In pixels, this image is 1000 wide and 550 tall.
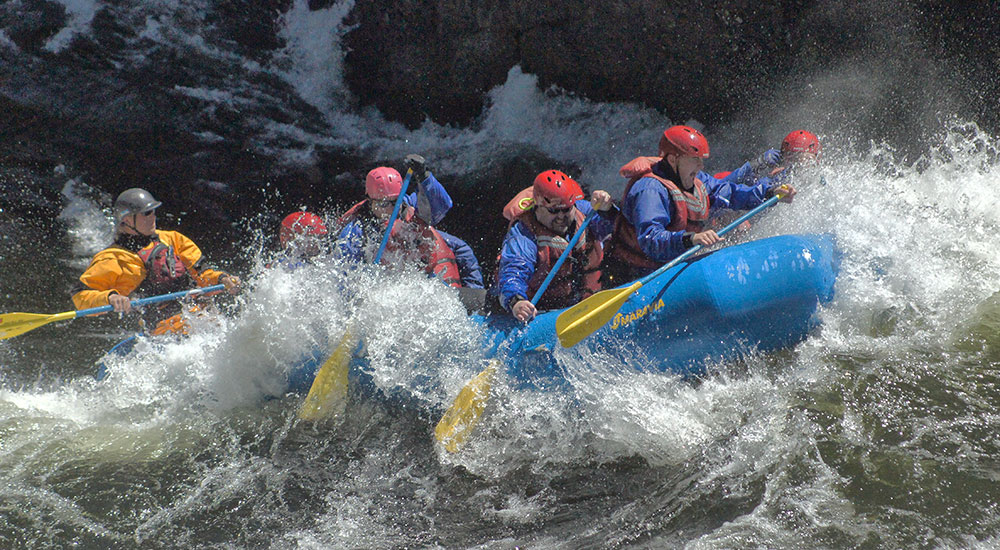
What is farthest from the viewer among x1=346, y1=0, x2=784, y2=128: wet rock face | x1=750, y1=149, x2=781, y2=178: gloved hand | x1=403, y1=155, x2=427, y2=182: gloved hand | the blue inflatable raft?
x1=346, y1=0, x2=784, y2=128: wet rock face

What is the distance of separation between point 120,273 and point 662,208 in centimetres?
365

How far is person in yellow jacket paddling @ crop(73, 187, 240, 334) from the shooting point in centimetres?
493

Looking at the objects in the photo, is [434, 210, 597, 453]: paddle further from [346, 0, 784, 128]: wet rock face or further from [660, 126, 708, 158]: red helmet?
[346, 0, 784, 128]: wet rock face

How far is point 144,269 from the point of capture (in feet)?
16.9

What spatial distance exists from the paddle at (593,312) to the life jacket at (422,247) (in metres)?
1.50

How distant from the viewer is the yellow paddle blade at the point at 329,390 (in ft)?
14.8

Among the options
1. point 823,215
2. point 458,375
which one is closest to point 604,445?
point 458,375

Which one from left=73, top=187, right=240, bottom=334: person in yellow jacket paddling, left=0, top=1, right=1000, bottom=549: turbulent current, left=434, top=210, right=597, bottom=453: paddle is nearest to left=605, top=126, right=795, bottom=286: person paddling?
left=0, top=1, right=1000, bottom=549: turbulent current

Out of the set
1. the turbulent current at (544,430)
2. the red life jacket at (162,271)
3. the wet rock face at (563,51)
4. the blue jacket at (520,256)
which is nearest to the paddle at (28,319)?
the red life jacket at (162,271)

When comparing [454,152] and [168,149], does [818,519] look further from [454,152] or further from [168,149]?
[168,149]

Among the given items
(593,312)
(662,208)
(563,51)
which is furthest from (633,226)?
(563,51)

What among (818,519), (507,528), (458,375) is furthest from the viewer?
(458,375)

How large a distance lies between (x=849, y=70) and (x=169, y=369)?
6.71 metres

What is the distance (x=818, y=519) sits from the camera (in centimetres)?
321
